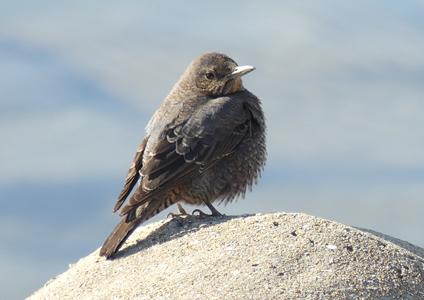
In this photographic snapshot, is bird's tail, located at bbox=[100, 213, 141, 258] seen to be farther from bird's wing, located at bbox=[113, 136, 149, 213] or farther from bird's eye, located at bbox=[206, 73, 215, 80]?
bird's eye, located at bbox=[206, 73, 215, 80]

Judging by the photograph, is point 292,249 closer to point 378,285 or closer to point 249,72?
point 378,285

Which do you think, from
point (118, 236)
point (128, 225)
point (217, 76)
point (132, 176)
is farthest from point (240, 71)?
point (118, 236)

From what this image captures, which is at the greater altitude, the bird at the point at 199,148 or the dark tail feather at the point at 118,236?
the bird at the point at 199,148

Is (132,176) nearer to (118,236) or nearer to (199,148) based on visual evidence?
(118,236)

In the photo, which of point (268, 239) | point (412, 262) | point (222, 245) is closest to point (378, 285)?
point (412, 262)

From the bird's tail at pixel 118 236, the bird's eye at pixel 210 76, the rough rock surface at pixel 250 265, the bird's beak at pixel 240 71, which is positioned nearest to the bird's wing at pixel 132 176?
Result: the bird's tail at pixel 118 236

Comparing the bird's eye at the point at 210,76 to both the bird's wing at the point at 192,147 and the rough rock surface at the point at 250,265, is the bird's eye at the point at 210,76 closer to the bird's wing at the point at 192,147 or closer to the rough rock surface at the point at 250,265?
the bird's wing at the point at 192,147

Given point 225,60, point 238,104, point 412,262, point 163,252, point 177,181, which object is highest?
point 225,60
